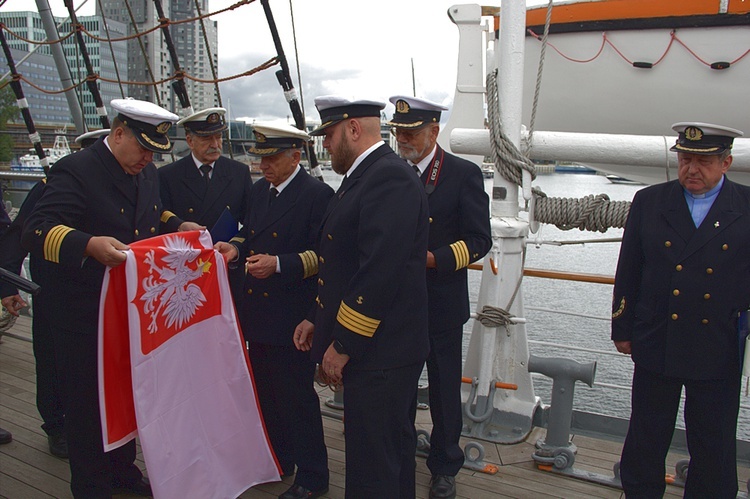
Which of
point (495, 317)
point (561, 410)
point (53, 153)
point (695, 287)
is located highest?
point (695, 287)

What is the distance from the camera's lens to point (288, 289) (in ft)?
9.38

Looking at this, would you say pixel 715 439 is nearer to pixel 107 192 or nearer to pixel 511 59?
pixel 511 59

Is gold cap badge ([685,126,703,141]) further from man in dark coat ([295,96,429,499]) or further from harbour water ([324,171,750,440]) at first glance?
harbour water ([324,171,750,440])

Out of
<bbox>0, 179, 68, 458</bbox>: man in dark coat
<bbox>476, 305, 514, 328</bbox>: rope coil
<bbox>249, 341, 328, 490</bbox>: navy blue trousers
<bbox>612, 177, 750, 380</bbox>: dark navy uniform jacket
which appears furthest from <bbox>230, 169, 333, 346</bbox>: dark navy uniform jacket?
<bbox>612, 177, 750, 380</bbox>: dark navy uniform jacket

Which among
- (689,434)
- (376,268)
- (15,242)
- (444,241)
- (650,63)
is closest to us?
(376,268)

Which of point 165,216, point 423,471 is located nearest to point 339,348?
point 423,471

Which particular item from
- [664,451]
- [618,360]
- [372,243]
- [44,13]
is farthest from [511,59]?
[618,360]

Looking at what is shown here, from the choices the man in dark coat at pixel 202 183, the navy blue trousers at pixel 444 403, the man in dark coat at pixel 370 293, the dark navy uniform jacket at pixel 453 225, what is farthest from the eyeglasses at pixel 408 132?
the man in dark coat at pixel 202 183

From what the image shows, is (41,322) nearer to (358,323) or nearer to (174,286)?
(174,286)

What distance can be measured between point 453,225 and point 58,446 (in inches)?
83.1

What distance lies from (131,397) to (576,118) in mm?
4231

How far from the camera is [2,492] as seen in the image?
9.21ft

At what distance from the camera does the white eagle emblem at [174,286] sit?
2.47 metres

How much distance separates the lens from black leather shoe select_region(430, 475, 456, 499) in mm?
2775
